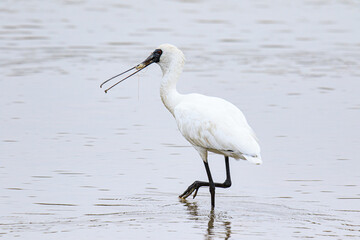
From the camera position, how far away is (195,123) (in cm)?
890

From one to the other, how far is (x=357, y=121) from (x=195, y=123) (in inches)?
179

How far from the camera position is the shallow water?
837 centimetres

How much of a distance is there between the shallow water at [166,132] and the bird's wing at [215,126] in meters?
0.64

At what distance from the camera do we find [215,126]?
346 inches

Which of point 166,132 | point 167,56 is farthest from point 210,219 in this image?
point 166,132

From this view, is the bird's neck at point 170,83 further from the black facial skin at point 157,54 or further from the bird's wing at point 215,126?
the bird's wing at point 215,126

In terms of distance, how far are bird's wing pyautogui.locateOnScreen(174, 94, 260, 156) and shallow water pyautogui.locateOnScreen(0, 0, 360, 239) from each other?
0.64 m

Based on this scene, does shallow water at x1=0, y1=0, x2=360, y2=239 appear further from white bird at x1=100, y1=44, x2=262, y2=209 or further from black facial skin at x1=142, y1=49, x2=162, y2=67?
black facial skin at x1=142, y1=49, x2=162, y2=67

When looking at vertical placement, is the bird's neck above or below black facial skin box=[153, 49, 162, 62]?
below

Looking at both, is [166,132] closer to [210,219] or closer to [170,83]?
[170,83]

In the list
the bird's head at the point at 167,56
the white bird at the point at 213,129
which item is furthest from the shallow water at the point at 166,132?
the bird's head at the point at 167,56

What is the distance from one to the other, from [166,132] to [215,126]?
3.42m

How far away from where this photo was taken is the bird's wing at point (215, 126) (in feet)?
28.2

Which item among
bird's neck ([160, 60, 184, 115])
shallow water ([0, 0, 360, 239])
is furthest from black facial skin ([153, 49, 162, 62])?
shallow water ([0, 0, 360, 239])
